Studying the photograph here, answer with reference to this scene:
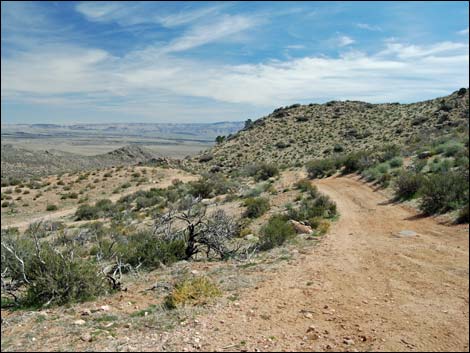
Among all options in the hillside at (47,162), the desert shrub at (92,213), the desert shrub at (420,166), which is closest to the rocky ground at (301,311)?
the desert shrub at (420,166)

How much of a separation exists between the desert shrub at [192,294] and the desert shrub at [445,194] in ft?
28.4

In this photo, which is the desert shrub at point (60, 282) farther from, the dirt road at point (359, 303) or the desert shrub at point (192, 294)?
the dirt road at point (359, 303)

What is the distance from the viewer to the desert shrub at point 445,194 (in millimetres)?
12288

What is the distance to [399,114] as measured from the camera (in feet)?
184

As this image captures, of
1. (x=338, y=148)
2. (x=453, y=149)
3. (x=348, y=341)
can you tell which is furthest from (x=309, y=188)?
(x=338, y=148)

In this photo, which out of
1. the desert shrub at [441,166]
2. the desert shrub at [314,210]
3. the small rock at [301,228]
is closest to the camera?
the small rock at [301,228]

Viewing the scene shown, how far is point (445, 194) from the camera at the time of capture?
41.6 ft

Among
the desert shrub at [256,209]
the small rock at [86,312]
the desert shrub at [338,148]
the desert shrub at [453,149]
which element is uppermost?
the desert shrub at [453,149]

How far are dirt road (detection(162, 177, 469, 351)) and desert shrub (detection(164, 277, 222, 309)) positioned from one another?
491 mm

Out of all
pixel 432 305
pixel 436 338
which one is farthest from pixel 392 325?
pixel 432 305

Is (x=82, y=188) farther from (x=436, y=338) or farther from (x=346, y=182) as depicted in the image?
(x=436, y=338)

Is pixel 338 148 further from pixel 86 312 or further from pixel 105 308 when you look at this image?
pixel 86 312

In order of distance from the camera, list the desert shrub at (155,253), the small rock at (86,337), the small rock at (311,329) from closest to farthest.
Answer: the small rock at (86,337) < the small rock at (311,329) < the desert shrub at (155,253)

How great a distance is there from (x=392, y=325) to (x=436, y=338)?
0.60 m
